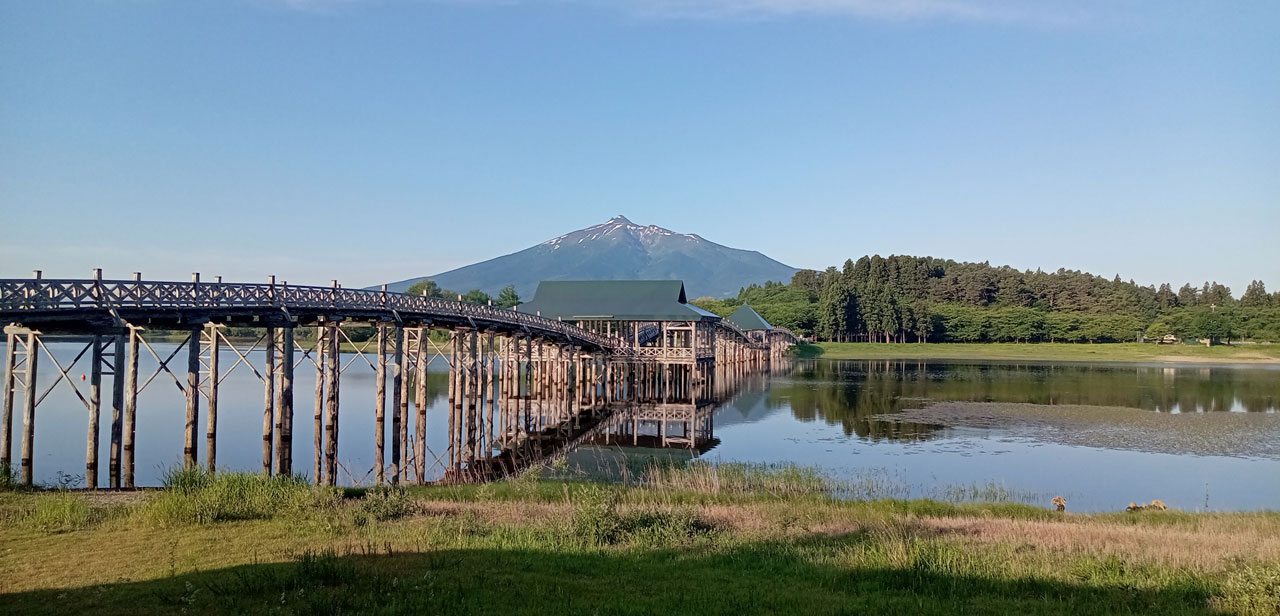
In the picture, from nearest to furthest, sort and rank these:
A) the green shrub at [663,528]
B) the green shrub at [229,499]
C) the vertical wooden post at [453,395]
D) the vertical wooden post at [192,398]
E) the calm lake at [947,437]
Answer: the green shrub at [663,528] < the green shrub at [229,499] < the vertical wooden post at [192,398] < the calm lake at [947,437] < the vertical wooden post at [453,395]

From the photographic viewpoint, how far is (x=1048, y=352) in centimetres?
10556

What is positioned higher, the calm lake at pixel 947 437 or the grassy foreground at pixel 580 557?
the grassy foreground at pixel 580 557

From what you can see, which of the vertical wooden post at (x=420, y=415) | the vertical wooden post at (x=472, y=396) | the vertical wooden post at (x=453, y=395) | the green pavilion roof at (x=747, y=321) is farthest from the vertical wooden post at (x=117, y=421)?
the green pavilion roof at (x=747, y=321)

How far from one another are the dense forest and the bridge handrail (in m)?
91.8

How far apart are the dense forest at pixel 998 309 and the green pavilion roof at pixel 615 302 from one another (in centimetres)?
5945

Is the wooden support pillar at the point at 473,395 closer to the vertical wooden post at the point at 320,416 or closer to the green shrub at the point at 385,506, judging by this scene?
the vertical wooden post at the point at 320,416

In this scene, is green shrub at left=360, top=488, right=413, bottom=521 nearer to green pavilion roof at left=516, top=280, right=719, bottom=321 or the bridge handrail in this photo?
the bridge handrail

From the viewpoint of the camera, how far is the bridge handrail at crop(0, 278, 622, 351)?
18.1 meters

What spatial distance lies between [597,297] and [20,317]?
141ft

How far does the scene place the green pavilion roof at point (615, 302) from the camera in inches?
2184

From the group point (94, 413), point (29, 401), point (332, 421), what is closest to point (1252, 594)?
point (332, 421)

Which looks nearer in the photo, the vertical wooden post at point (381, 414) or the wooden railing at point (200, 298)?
the wooden railing at point (200, 298)

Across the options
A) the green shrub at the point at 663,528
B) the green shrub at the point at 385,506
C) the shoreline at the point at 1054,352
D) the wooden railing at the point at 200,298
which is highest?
the wooden railing at the point at 200,298

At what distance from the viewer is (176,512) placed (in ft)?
42.1
